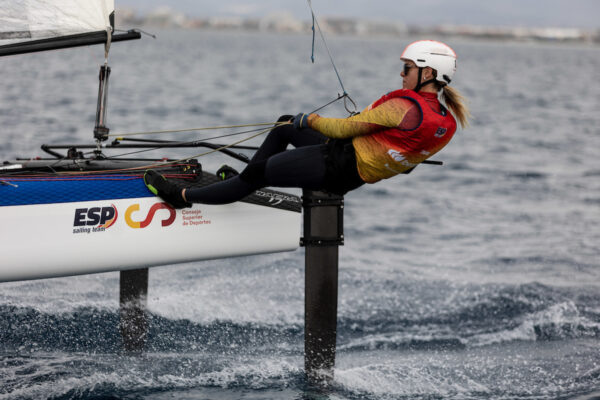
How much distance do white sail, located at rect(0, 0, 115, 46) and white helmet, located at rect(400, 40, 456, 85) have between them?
189 cm

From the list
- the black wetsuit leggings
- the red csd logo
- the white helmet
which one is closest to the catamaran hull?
the red csd logo

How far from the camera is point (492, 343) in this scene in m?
5.87

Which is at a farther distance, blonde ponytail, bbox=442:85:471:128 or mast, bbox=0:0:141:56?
mast, bbox=0:0:141:56

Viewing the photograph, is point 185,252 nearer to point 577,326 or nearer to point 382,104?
point 382,104

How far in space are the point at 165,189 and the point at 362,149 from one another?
1153 mm

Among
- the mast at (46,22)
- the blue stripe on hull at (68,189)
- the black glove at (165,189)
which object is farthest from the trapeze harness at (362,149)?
the mast at (46,22)

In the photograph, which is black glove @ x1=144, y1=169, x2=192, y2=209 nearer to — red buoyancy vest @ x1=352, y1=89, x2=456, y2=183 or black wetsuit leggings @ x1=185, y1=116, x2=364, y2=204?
black wetsuit leggings @ x1=185, y1=116, x2=364, y2=204

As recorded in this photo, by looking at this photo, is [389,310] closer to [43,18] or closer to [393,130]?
[393,130]

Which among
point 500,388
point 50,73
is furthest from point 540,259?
point 50,73

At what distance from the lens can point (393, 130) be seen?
Result: 13.3 ft

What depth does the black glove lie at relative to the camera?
455cm

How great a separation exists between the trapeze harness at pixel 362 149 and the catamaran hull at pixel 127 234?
36 cm

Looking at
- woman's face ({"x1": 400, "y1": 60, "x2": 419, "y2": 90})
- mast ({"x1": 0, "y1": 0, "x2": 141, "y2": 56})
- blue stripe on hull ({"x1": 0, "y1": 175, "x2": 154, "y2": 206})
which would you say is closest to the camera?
woman's face ({"x1": 400, "y1": 60, "x2": 419, "y2": 90})

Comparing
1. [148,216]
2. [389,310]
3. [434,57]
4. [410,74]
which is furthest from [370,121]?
[389,310]
